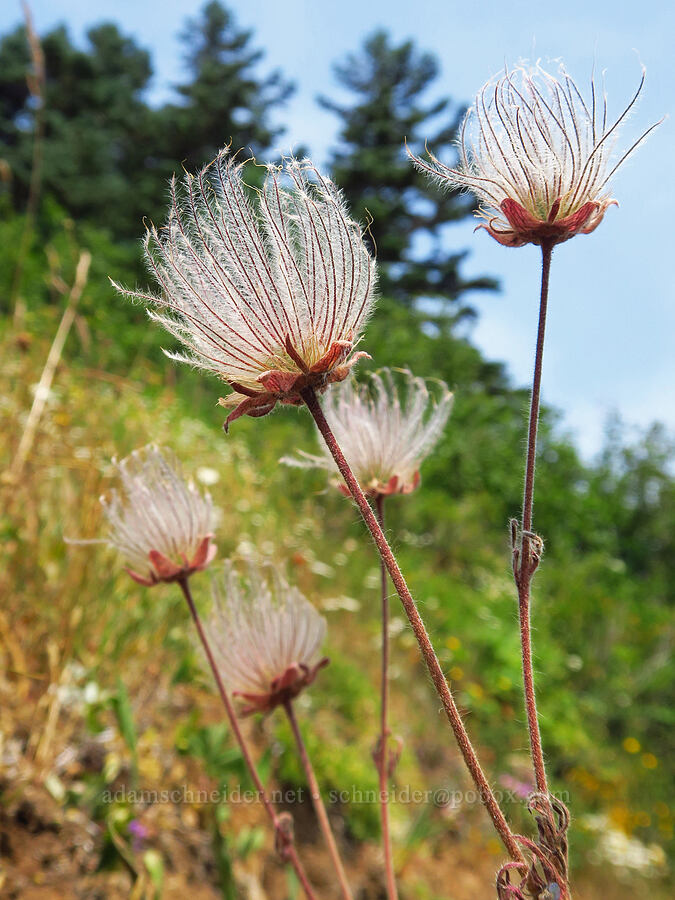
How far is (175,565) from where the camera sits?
97 cm

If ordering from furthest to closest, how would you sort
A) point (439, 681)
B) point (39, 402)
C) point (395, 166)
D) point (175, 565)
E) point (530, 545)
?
point (395, 166) < point (39, 402) < point (175, 565) < point (530, 545) < point (439, 681)

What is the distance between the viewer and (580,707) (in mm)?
4672

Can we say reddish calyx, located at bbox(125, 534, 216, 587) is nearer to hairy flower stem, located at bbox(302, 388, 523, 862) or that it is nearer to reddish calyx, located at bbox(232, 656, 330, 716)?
reddish calyx, located at bbox(232, 656, 330, 716)

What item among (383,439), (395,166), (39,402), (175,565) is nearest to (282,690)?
(175,565)

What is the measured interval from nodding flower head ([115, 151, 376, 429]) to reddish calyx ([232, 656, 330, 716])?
1.60 feet

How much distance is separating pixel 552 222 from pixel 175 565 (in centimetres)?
68

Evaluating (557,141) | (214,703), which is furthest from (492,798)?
(214,703)

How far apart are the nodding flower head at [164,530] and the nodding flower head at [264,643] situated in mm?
99

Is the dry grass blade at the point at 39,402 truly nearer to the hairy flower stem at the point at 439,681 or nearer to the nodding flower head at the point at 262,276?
the nodding flower head at the point at 262,276

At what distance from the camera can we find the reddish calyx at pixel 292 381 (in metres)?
0.64

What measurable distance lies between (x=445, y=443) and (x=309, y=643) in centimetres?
726

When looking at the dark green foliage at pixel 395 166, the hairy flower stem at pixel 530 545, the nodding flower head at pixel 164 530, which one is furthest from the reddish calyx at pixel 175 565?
the dark green foliage at pixel 395 166

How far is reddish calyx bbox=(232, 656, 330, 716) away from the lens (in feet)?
3.22

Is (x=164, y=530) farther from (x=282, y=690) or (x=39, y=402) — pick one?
(x=39, y=402)
